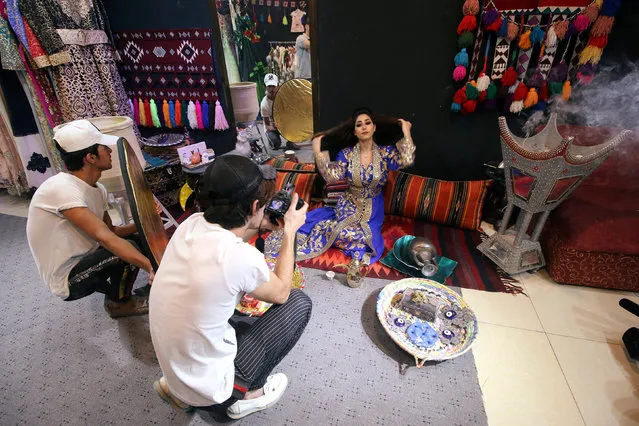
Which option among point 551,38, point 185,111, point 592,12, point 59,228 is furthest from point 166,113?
point 592,12

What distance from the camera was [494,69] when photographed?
2502 millimetres

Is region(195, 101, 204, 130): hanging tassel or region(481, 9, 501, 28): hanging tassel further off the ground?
region(481, 9, 501, 28): hanging tassel

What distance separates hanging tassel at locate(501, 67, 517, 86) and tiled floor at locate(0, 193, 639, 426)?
1544 millimetres

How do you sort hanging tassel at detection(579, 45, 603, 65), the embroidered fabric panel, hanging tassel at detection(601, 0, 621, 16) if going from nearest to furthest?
hanging tassel at detection(601, 0, 621, 16) < hanging tassel at detection(579, 45, 603, 65) < the embroidered fabric panel

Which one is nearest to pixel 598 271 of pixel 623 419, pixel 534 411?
pixel 623 419

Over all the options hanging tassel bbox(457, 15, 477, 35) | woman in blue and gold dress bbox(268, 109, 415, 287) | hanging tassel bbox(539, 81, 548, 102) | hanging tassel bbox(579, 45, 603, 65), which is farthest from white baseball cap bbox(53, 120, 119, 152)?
hanging tassel bbox(579, 45, 603, 65)

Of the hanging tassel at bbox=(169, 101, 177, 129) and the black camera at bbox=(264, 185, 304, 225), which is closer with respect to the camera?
the black camera at bbox=(264, 185, 304, 225)

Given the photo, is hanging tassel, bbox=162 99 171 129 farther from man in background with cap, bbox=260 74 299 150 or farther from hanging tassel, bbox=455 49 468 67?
hanging tassel, bbox=455 49 468 67

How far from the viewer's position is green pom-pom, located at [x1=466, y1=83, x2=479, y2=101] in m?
2.55

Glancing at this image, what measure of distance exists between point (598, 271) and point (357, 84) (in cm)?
238

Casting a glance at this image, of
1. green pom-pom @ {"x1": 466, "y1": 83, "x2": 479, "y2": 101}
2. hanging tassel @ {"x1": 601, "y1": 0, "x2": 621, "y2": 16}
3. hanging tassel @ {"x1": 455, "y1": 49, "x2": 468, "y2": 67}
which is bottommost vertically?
green pom-pom @ {"x1": 466, "y1": 83, "x2": 479, "y2": 101}

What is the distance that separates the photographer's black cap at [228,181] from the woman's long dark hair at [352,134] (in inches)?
58.2

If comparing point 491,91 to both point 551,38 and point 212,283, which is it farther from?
point 212,283

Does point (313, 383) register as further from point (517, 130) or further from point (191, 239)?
point (517, 130)
